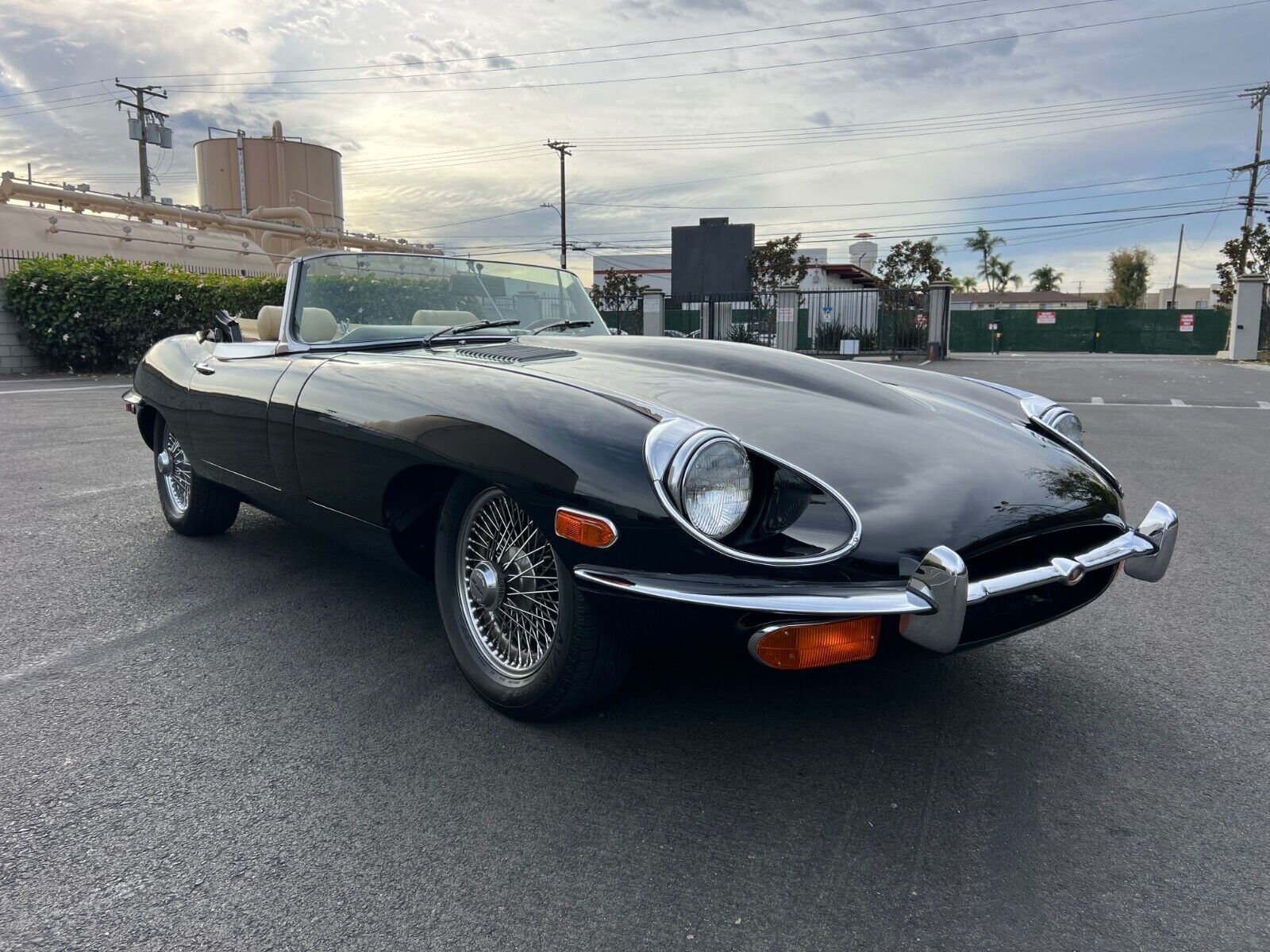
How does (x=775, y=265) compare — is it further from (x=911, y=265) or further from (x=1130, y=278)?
(x=1130, y=278)

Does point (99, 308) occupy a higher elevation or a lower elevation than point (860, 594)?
higher

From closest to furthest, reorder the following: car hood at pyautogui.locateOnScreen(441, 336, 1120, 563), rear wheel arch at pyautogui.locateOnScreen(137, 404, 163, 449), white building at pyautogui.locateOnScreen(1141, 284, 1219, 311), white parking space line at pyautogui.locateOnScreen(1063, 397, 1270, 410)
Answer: car hood at pyautogui.locateOnScreen(441, 336, 1120, 563)
rear wheel arch at pyautogui.locateOnScreen(137, 404, 163, 449)
white parking space line at pyautogui.locateOnScreen(1063, 397, 1270, 410)
white building at pyautogui.locateOnScreen(1141, 284, 1219, 311)

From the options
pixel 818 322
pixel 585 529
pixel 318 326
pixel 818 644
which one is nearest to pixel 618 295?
pixel 818 322

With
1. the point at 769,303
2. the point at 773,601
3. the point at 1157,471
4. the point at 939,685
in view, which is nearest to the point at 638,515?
the point at 773,601

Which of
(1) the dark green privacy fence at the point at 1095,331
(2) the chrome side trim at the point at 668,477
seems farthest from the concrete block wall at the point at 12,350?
(1) the dark green privacy fence at the point at 1095,331

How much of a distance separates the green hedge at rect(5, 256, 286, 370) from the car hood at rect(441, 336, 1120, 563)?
14216 mm

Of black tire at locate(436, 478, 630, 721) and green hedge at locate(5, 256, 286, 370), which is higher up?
green hedge at locate(5, 256, 286, 370)

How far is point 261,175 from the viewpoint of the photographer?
3466 centimetres

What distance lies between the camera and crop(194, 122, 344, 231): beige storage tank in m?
34.4

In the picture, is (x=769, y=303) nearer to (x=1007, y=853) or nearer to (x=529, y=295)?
(x=529, y=295)

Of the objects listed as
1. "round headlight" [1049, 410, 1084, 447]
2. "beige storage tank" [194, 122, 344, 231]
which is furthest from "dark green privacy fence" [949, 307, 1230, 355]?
"round headlight" [1049, 410, 1084, 447]

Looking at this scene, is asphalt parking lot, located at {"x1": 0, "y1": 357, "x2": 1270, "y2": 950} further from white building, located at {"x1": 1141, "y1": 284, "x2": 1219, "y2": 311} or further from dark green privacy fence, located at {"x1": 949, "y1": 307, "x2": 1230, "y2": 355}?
white building, located at {"x1": 1141, "y1": 284, "x2": 1219, "y2": 311}

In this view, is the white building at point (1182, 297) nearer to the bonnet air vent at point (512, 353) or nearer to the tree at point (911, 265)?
the tree at point (911, 265)

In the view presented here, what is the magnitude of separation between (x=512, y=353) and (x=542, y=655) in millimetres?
1024
